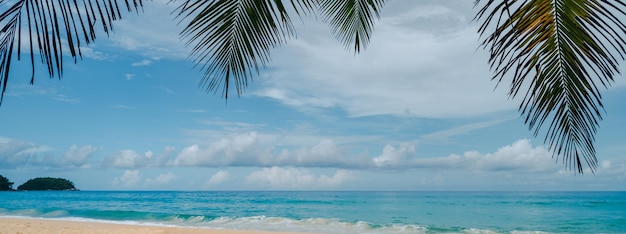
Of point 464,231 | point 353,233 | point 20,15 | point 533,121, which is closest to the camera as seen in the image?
point 20,15

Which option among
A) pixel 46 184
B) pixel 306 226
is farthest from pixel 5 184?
pixel 306 226

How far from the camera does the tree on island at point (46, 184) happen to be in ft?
311

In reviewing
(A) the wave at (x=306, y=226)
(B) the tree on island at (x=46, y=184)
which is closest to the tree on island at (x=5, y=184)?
(B) the tree on island at (x=46, y=184)

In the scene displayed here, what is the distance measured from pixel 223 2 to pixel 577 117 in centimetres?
181

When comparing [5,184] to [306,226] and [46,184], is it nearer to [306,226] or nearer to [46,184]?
[46,184]

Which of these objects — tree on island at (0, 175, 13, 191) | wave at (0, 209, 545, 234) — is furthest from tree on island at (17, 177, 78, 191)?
wave at (0, 209, 545, 234)

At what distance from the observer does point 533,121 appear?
7.08 ft

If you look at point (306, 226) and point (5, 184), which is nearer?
point (306, 226)

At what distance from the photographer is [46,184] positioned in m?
98.6

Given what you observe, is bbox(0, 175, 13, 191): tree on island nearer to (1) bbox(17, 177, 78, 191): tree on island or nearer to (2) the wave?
(1) bbox(17, 177, 78, 191): tree on island

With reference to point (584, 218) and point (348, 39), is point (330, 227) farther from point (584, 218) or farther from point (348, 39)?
point (584, 218)

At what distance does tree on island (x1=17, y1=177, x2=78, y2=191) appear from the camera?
94812mm

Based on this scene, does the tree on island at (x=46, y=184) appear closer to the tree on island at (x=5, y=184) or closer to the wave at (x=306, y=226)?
the tree on island at (x=5, y=184)

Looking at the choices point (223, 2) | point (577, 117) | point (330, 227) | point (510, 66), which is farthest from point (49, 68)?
point (330, 227)
